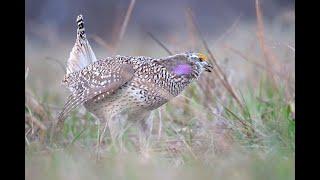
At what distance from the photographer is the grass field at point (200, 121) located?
4367 mm

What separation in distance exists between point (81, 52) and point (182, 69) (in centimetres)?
A: 41

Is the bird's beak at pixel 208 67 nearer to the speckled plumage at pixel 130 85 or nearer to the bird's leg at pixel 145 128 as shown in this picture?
the speckled plumage at pixel 130 85

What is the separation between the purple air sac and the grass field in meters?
0.13

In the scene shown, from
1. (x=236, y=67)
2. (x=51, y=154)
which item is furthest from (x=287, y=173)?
(x=51, y=154)

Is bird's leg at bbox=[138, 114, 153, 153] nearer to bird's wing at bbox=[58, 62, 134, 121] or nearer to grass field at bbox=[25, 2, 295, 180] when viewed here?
grass field at bbox=[25, 2, 295, 180]

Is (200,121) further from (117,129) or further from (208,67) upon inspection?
(117,129)

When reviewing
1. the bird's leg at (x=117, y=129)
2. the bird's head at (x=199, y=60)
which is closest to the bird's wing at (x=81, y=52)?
the bird's leg at (x=117, y=129)

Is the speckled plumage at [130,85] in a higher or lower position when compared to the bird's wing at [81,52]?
lower

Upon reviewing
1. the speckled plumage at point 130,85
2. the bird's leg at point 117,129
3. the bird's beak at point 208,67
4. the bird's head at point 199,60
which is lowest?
the bird's leg at point 117,129

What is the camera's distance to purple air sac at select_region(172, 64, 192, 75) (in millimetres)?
4480

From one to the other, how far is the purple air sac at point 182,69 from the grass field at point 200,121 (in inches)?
4.9

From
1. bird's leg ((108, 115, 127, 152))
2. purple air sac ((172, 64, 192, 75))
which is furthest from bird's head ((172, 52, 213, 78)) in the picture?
bird's leg ((108, 115, 127, 152))

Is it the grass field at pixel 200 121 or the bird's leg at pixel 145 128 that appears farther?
the bird's leg at pixel 145 128

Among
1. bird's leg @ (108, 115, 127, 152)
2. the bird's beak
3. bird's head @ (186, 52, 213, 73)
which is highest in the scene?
bird's head @ (186, 52, 213, 73)
